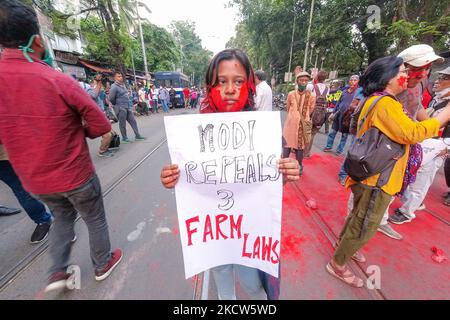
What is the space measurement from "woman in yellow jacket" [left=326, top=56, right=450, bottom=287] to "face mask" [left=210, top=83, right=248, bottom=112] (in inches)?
35.7

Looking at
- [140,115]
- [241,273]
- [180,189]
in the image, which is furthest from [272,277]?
→ [140,115]

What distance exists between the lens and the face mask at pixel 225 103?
1.18 m

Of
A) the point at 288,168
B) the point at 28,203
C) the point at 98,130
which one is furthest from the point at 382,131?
the point at 28,203

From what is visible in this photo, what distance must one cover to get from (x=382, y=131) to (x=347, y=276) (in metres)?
1.24

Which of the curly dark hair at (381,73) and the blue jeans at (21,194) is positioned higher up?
the curly dark hair at (381,73)

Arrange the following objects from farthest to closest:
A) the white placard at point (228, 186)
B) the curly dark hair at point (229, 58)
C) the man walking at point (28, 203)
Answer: the man walking at point (28, 203)
the curly dark hair at point (229, 58)
the white placard at point (228, 186)

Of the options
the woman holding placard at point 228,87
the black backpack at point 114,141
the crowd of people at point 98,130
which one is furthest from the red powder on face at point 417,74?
the black backpack at point 114,141

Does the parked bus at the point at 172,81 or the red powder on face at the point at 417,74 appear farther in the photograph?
the parked bus at the point at 172,81

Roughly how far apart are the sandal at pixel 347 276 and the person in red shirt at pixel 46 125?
2.09 meters

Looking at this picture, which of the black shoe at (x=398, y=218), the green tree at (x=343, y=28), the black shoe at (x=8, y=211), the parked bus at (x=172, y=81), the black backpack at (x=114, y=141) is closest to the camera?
the black shoe at (x=398, y=218)

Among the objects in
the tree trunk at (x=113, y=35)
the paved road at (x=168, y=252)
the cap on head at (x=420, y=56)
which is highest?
the tree trunk at (x=113, y=35)

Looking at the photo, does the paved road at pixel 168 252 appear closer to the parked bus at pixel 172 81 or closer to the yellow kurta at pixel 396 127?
the yellow kurta at pixel 396 127
